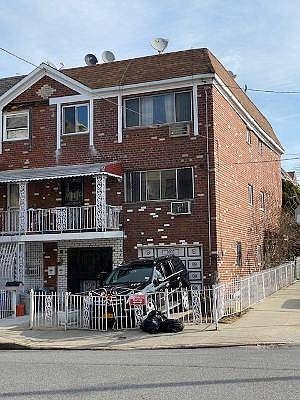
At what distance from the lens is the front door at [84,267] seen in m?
22.6

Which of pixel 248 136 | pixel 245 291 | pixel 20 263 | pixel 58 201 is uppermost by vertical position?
pixel 248 136

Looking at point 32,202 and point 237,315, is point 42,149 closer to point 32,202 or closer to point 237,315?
point 32,202

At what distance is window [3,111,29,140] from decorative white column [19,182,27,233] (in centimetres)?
249

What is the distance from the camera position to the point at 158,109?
21891 mm

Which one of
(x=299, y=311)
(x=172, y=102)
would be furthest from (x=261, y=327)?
(x=172, y=102)

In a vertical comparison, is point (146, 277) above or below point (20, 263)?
below

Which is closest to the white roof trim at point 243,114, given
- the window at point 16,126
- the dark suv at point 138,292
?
the dark suv at point 138,292

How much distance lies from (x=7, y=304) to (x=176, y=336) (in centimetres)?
759

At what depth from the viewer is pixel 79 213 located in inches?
861

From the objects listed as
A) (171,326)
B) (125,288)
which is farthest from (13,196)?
(171,326)

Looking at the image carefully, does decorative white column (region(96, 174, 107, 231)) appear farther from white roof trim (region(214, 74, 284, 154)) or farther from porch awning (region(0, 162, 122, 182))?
white roof trim (region(214, 74, 284, 154))

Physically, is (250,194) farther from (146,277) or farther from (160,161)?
(146,277)

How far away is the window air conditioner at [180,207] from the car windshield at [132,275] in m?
4.26

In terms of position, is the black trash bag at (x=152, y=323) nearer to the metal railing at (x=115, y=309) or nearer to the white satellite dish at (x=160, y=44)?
the metal railing at (x=115, y=309)
